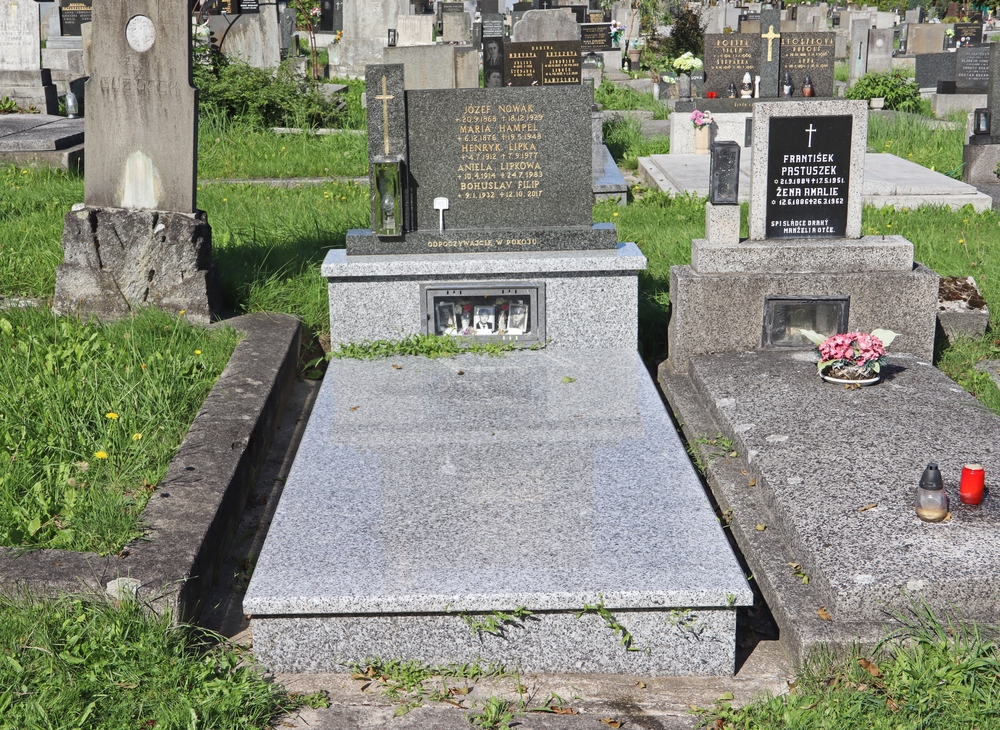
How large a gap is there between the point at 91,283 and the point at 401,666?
3585mm

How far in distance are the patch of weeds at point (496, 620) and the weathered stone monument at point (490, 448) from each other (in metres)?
0.01

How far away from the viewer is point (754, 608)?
146 inches

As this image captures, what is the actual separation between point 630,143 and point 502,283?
8.29 meters

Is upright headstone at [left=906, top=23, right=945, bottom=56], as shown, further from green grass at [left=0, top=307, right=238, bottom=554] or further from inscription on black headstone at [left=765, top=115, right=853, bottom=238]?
green grass at [left=0, top=307, right=238, bottom=554]

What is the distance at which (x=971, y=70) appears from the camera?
16.9 meters

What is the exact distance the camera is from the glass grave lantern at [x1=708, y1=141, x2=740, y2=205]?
18.4 feet

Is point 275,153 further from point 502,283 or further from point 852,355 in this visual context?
point 852,355

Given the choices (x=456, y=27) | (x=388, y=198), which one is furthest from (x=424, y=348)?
(x=456, y=27)

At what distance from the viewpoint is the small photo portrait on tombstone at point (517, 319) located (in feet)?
18.9

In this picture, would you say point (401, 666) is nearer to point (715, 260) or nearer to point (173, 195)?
point (715, 260)

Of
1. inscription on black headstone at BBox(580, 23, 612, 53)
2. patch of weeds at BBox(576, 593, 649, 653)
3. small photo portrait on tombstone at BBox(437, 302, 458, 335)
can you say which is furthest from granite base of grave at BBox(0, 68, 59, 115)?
inscription on black headstone at BBox(580, 23, 612, 53)

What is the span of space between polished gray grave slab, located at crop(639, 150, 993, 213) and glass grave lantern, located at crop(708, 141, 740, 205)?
3.55m

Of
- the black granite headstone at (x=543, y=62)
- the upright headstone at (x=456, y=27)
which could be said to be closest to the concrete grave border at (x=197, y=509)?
the black granite headstone at (x=543, y=62)

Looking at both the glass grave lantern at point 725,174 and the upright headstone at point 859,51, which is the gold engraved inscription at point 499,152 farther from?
the upright headstone at point 859,51
